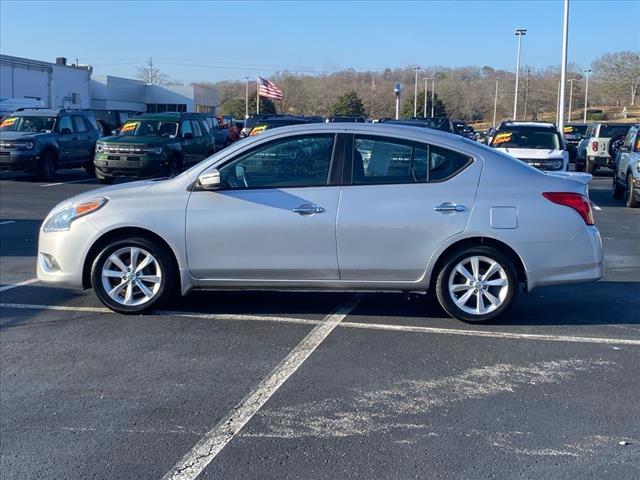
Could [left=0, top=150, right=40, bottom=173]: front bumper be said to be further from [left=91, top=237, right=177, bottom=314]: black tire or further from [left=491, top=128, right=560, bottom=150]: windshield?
[left=91, top=237, right=177, bottom=314]: black tire

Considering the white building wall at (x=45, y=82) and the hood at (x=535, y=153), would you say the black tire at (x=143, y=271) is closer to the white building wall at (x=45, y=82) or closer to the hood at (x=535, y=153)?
the hood at (x=535, y=153)

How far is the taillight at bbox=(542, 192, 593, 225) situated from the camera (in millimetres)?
6586

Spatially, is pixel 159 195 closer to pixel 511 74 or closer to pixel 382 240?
pixel 382 240

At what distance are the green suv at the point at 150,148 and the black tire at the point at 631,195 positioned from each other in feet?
35.9

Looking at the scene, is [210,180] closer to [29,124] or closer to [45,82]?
[29,124]

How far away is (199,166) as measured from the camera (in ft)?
22.6

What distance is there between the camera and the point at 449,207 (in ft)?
21.5

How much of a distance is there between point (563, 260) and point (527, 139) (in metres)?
12.3

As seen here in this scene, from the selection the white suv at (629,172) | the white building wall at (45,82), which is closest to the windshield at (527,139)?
the white suv at (629,172)

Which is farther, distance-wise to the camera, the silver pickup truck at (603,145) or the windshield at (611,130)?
the windshield at (611,130)

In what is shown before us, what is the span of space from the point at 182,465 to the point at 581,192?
429 cm

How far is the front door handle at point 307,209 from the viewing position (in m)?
6.61

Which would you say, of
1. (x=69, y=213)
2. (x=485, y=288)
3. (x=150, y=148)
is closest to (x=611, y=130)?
(x=150, y=148)

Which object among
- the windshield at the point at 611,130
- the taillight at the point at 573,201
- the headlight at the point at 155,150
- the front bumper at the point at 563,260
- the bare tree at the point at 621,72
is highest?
the bare tree at the point at 621,72
